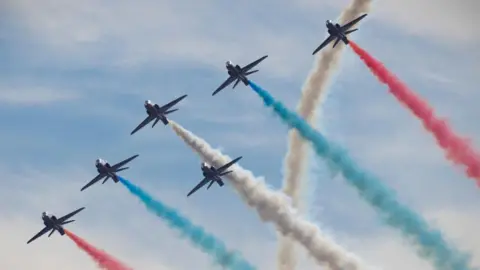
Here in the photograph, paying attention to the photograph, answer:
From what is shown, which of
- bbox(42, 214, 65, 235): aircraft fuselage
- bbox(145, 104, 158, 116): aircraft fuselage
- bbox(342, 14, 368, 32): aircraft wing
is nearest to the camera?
bbox(342, 14, 368, 32): aircraft wing

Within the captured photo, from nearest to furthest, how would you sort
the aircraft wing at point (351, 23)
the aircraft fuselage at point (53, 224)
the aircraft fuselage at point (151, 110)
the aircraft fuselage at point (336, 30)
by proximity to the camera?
the aircraft wing at point (351, 23) → the aircraft fuselage at point (336, 30) → the aircraft fuselage at point (53, 224) → the aircraft fuselage at point (151, 110)

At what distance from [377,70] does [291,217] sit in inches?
830

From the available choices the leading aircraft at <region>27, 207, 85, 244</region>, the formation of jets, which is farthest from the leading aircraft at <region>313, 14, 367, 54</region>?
the leading aircraft at <region>27, 207, 85, 244</region>

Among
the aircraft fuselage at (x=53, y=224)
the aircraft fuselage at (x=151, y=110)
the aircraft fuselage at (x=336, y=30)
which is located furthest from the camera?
the aircraft fuselage at (x=151, y=110)

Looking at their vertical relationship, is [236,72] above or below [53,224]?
above

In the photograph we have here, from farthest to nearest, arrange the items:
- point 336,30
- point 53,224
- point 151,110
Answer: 1. point 151,110
2. point 53,224
3. point 336,30

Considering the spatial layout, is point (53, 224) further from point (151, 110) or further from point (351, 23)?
point (351, 23)

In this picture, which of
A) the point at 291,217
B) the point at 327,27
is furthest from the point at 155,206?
the point at 327,27

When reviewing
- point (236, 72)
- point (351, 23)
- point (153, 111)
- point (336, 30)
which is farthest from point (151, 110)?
point (351, 23)

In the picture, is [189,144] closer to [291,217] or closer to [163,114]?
[163,114]

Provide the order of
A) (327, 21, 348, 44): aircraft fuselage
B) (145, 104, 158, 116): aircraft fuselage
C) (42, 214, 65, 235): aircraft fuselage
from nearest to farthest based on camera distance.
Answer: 1. (327, 21, 348, 44): aircraft fuselage
2. (42, 214, 65, 235): aircraft fuselage
3. (145, 104, 158, 116): aircraft fuselage

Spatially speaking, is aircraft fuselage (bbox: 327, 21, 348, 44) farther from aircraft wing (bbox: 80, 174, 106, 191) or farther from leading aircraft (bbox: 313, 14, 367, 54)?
aircraft wing (bbox: 80, 174, 106, 191)

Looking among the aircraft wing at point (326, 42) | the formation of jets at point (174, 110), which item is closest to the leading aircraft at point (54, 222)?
the formation of jets at point (174, 110)

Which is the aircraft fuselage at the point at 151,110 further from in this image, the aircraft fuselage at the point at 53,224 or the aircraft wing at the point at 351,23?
the aircraft wing at the point at 351,23
